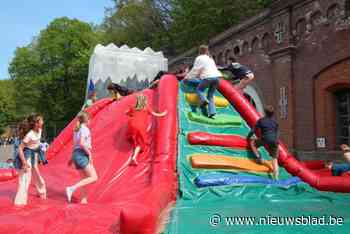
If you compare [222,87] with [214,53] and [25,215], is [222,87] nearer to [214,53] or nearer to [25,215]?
[25,215]

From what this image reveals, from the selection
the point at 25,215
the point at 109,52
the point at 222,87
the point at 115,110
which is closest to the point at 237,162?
the point at 222,87

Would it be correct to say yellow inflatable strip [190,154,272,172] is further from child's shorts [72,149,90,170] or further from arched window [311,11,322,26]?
arched window [311,11,322,26]

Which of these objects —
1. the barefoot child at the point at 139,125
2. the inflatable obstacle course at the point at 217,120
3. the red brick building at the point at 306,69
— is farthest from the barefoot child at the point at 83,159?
the red brick building at the point at 306,69

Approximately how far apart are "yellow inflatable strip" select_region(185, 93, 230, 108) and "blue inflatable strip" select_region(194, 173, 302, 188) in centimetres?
191

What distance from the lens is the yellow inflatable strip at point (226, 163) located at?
25.0 feet

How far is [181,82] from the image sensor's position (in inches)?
375

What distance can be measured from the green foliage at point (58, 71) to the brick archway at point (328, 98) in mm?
23471

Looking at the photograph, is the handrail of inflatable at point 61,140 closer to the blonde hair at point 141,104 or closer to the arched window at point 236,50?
the blonde hair at point 141,104

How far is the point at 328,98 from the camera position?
1388 centimetres

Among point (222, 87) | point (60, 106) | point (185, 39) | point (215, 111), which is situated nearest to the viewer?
point (215, 111)

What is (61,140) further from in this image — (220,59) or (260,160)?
(220,59)

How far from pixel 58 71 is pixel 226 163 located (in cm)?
3008

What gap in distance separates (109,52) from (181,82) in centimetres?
871

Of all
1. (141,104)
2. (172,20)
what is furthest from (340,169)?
(172,20)
